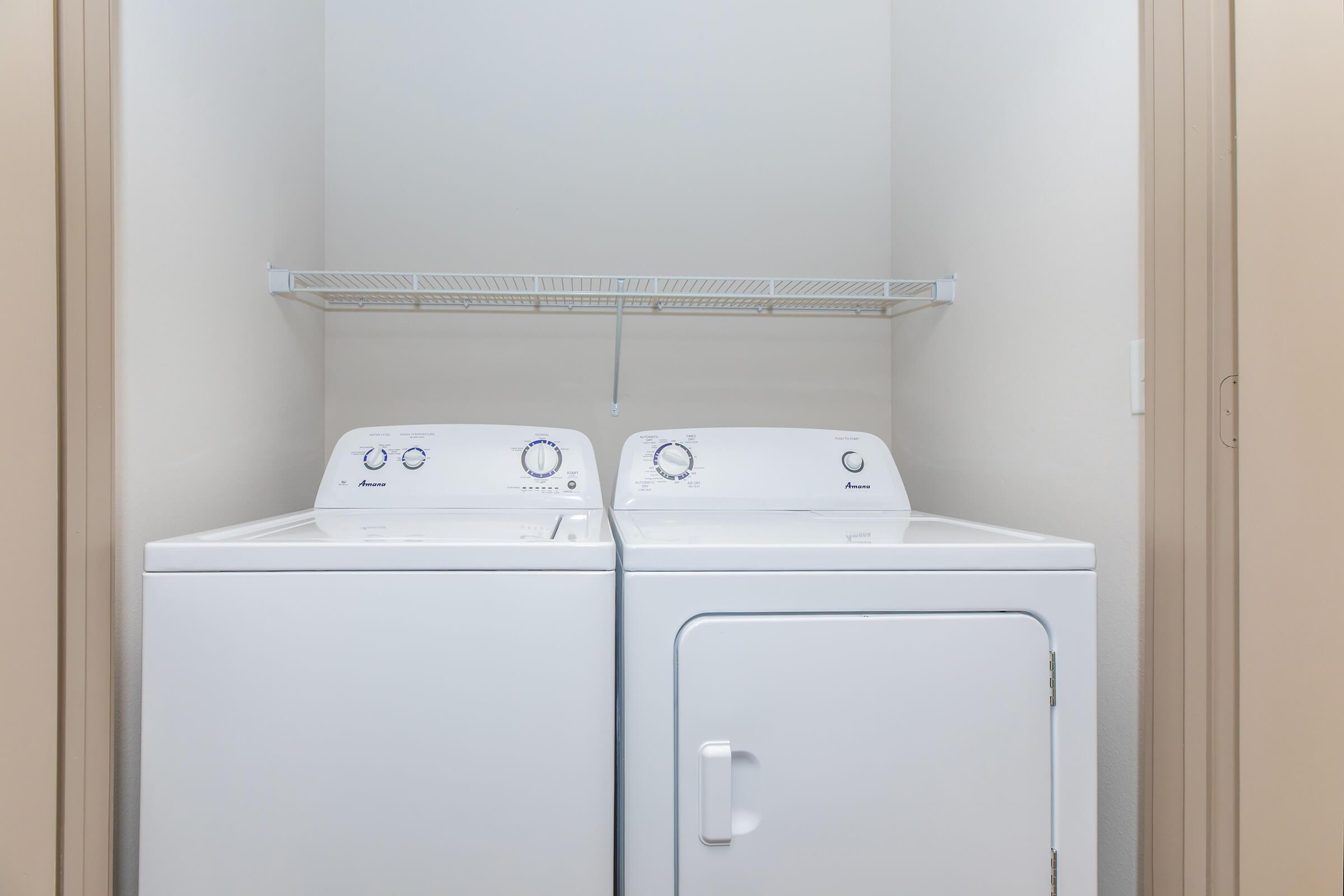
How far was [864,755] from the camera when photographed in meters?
0.94


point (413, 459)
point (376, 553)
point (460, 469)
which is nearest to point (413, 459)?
point (413, 459)

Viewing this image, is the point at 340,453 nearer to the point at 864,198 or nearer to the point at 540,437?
the point at 540,437

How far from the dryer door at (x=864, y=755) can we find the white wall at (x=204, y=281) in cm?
91

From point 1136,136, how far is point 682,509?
1023 mm

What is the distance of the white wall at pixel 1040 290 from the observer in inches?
44.2

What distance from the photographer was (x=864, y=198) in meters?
2.02

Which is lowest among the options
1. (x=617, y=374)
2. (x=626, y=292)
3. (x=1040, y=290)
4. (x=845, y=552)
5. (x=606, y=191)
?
(x=845, y=552)

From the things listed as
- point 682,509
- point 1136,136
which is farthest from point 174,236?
point 1136,136

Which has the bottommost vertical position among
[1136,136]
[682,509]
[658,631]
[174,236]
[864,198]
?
[658,631]

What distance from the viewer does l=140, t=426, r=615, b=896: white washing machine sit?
2.97ft
